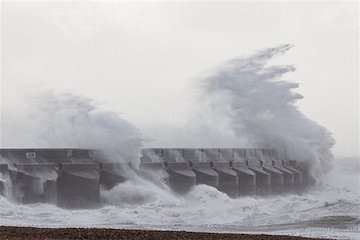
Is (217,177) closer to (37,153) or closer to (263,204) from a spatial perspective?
(263,204)

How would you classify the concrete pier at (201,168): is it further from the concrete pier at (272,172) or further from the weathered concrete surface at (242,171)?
the concrete pier at (272,172)

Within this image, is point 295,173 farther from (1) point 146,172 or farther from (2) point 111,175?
(2) point 111,175

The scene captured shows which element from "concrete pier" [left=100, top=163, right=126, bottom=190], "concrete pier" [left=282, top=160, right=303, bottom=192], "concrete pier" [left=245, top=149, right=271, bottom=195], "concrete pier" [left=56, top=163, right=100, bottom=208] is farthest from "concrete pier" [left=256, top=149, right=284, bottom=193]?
"concrete pier" [left=56, top=163, right=100, bottom=208]

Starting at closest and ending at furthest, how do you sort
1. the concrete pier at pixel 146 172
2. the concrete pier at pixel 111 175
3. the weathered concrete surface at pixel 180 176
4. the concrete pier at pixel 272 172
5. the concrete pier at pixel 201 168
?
the concrete pier at pixel 146 172 < the concrete pier at pixel 111 175 < the weathered concrete surface at pixel 180 176 < the concrete pier at pixel 201 168 < the concrete pier at pixel 272 172

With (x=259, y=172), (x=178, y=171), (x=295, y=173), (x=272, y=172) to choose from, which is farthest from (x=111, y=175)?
(x=295, y=173)

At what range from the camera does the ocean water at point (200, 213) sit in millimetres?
17328

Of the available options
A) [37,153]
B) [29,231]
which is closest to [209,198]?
[37,153]

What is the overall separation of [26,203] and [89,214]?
188 centimetres

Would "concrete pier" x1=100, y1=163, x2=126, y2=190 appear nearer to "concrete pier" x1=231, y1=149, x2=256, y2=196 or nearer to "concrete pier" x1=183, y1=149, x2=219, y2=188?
"concrete pier" x1=183, y1=149, x2=219, y2=188

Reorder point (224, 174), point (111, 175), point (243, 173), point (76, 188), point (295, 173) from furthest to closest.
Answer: point (295, 173) < point (243, 173) < point (224, 174) < point (111, 175) < point (76, 188)

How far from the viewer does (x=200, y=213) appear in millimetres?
20328

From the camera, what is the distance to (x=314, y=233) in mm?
15633

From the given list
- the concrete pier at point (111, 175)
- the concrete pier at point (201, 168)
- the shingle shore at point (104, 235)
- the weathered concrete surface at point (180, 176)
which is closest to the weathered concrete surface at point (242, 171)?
the concrete pier at point (201, 168)

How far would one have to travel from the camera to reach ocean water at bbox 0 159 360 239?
17328 mm
